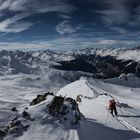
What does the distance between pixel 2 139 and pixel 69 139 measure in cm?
562

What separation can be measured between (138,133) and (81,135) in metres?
6.30

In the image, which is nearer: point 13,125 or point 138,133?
point 13,125

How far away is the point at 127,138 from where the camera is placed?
26.3 meters

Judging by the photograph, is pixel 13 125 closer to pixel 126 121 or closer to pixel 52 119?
pixel 52 119

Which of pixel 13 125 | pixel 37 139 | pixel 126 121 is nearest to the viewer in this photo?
pixel 37 139

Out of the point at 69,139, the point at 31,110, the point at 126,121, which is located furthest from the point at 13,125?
the point at 126,121

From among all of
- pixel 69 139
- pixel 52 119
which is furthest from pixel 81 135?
pixel 52 119

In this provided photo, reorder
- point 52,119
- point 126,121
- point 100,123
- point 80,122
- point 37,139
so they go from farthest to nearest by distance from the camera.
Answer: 1. point 126,121
2. point 100,123
3. point 80,122
4. point 52,119
5. point 37,139

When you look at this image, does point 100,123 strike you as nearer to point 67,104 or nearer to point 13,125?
point 67,104

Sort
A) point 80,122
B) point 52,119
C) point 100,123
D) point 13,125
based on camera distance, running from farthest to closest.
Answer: point 100,123, point 80,122, point 52,119, point 13,125

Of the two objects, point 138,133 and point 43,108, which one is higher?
point 43,108

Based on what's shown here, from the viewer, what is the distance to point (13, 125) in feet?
81.5

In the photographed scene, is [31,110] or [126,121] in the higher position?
[31,110]

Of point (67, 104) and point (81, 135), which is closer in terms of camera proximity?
point (81, 135)
